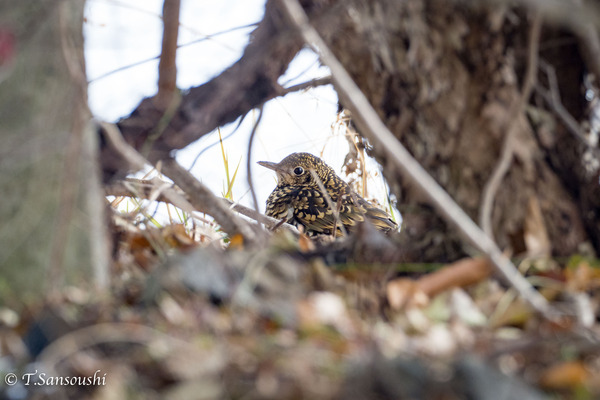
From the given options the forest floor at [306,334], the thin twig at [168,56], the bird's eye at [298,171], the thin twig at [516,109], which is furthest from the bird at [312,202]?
the forest floor at [306,334]

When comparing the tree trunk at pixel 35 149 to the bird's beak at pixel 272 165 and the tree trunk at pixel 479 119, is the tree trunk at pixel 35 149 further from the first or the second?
the bird's beak at pixel 272 165

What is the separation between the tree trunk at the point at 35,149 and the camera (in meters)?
1.59

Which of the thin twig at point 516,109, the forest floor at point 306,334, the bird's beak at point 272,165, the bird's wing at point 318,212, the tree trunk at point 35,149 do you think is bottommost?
the forest floor at point 306,334

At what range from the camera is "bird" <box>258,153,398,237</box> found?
4.74 m

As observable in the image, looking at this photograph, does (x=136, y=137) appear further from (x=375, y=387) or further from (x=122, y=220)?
(x=375, y=387)

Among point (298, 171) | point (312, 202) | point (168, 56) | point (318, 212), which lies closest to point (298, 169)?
point (298, 171)

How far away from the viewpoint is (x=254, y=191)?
211 centimetres

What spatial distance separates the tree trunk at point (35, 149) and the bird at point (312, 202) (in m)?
2.71

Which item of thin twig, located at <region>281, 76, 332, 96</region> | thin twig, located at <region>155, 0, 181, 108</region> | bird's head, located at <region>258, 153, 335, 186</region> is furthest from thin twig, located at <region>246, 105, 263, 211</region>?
bird's head, located at <region>258, 153, 335, 186</region>

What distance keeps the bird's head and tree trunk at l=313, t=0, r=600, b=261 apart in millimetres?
3461

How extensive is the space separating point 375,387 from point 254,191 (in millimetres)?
983

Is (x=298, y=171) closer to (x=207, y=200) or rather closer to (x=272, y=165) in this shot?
(x=272, y=165)

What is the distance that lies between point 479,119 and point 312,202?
307 centimetres

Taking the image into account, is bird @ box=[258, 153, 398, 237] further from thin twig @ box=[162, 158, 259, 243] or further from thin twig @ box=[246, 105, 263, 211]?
thin twig @ box=[246, 105, 263, 211]
